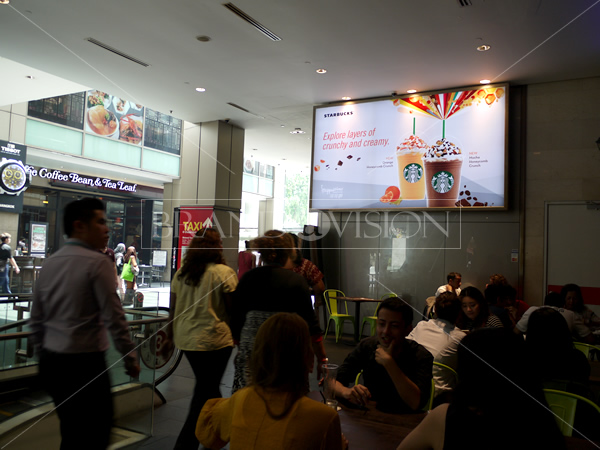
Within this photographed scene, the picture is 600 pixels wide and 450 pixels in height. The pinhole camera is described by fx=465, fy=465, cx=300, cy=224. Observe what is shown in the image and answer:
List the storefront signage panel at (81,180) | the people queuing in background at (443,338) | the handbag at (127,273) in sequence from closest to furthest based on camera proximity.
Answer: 1. the people queuing in background at (443,338)
2. the handbag at (127,273)
3. the storefront signage panel at (81,180)

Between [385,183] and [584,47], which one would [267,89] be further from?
[584,47]

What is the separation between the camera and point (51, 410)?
259cm

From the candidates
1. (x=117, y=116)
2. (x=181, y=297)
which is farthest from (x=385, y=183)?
(x=117, y=116)

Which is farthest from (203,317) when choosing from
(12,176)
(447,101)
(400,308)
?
(12,176)

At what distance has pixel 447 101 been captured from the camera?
763 cm

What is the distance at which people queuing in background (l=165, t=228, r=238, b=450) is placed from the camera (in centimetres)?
322

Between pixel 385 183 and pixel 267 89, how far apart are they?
2.59m

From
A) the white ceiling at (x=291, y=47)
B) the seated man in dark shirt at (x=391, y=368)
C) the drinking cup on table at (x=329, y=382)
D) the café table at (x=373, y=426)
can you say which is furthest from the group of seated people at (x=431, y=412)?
the white ceiling at (x=291, y=47)

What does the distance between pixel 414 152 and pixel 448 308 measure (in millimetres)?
4750

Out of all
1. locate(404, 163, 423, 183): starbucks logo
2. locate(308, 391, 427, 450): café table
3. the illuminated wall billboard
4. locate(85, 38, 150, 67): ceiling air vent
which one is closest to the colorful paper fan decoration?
the illuminated wall billboard

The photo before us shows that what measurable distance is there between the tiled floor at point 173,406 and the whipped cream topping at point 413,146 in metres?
3.57

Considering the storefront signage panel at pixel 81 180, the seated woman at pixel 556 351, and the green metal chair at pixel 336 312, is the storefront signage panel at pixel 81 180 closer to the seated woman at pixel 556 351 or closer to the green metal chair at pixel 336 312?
the green metal chair at pixel 336 312

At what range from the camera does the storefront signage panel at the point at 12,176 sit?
11008 mm

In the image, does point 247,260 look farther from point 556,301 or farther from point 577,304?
point 577,304
